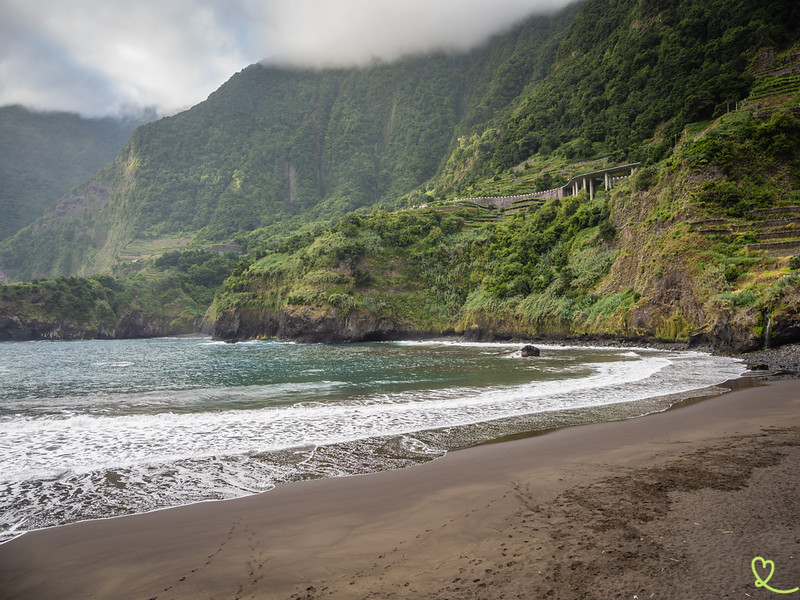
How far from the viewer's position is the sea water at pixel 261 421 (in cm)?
985

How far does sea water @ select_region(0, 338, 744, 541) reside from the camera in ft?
32.3

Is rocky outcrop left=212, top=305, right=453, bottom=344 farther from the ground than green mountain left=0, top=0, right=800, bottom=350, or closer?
closer

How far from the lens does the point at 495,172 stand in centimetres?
10888

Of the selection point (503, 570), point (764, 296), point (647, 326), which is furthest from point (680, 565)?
point (647, 326)

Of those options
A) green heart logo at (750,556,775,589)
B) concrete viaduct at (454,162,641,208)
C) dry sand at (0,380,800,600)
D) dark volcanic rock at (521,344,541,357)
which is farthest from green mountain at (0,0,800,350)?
green heart logo at (750,556,775,589)

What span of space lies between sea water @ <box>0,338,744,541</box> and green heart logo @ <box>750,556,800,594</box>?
22.6 feet

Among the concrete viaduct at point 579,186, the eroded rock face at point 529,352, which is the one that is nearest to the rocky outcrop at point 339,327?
the eroded rock face at point 529,352

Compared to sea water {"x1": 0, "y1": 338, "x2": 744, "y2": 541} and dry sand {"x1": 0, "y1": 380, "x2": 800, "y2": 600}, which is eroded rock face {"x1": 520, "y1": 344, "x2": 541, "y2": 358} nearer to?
sea water {"x1": 0, "y1": 338, "x2": 744, "y2": 541}

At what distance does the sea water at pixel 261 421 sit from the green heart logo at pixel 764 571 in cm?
690

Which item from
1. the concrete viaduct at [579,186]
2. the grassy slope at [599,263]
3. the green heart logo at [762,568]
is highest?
the concrete viaduct at [579,186]

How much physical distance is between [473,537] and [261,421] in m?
10.7

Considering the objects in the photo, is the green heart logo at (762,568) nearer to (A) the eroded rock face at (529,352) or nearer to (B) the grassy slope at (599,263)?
(B) the grassy slope at (599,263)

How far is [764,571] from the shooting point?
197 inches

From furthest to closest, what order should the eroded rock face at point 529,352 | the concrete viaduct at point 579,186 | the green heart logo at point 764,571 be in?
the concrete viaduct at point 579,186 → the eroded rock face at point 529,352 → the green heart logo at point 764,571
